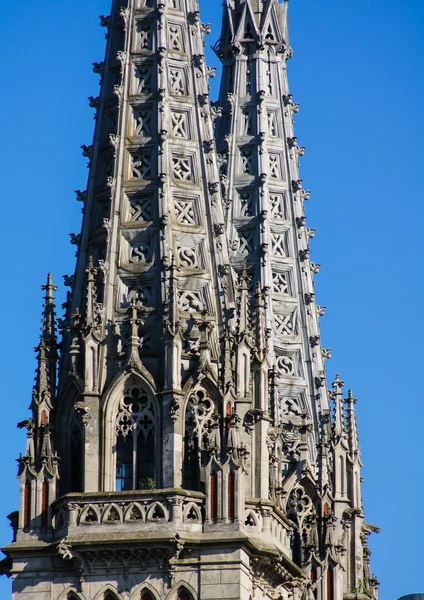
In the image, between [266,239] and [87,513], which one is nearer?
[87,513]

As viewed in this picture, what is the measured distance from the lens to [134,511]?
8212 centimetres

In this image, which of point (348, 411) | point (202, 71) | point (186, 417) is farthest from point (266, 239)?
point (186, 417)

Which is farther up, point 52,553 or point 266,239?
point 266,239

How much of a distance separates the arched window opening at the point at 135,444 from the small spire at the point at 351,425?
68.1 feet

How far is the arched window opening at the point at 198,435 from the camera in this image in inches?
3295

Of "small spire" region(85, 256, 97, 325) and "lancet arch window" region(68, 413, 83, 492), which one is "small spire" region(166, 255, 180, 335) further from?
"lancet arch window" region(68, 413, 83, 492)

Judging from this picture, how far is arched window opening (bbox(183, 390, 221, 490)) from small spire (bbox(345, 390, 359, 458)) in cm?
1961

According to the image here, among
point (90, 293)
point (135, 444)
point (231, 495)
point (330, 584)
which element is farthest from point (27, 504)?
point (330, 584)

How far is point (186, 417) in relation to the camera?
276 feet

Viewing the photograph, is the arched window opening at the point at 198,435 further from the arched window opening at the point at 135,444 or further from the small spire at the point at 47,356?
the small spire at the point at 47,356

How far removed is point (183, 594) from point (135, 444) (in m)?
5.06

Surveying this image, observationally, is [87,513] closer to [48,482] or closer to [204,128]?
[48,482]

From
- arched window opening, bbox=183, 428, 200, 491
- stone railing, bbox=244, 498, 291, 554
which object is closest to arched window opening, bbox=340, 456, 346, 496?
stone railing, bbox=244, 498, 291, 554

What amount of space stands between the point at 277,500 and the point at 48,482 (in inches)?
378
